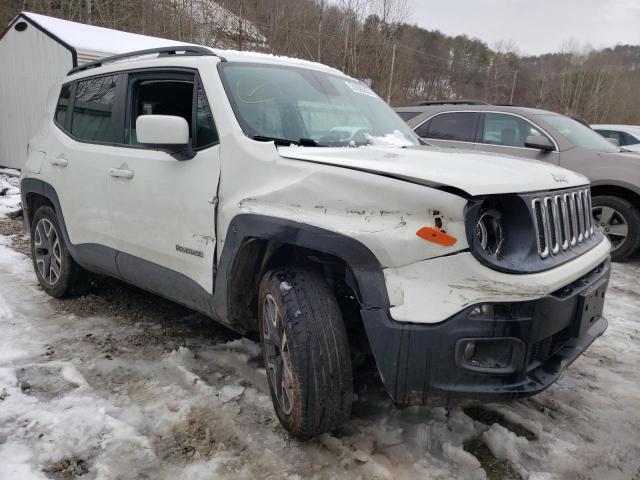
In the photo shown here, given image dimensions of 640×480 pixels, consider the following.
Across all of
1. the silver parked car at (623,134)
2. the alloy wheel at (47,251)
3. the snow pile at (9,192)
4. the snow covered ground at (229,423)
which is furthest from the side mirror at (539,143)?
the snow pile at (9,192)

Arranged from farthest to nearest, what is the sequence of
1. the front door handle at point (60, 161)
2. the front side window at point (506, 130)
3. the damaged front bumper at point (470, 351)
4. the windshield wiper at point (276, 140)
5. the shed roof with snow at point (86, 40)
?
the shed roof with snow at point (86, 40) < the front side window at point (506, 130) < the front door handle at point (60, 161) < the windshield wiper at point (276, 140) < the damaged front bumper at point (470, 351)

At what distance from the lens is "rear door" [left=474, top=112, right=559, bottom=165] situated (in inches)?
258

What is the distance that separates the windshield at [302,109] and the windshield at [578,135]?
402cm

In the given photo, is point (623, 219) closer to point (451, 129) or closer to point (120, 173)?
point (451, 129)

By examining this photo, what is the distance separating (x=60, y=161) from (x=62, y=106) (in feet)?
1.94

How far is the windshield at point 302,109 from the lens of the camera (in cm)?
277

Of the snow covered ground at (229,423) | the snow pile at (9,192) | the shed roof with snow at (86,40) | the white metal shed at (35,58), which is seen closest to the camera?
the snow covered ground at (229,423)

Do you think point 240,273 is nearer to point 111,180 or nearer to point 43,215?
point 111,180

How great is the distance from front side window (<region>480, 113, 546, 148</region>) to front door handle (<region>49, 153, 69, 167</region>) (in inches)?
201

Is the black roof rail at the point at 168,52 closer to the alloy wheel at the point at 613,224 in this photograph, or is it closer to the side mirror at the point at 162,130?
the side mirror at the point at 162,130

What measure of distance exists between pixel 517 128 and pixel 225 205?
526 centimetres

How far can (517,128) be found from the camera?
670cm

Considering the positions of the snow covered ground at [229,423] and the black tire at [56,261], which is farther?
the black tire at [56,261]

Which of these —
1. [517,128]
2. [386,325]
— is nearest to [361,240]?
[386,325]
